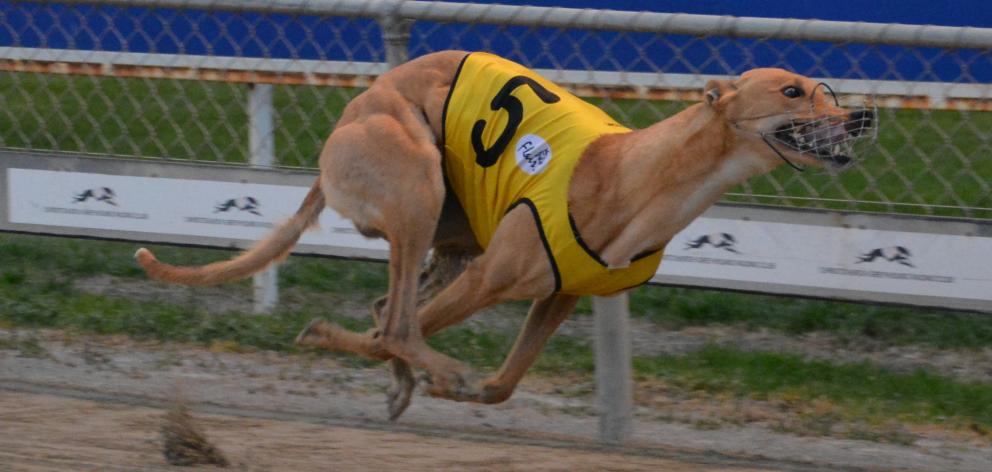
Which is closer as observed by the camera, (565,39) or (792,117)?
(792,117)

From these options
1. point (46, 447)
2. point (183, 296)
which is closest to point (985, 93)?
point (46, 447)

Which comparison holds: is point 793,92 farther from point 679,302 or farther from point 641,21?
point 679,302

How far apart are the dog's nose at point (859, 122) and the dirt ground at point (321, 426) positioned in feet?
4.17

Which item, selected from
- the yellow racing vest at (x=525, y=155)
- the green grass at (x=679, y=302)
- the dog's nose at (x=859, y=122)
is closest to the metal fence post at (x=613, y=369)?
the yellow racing vest at (x=525, y=155)

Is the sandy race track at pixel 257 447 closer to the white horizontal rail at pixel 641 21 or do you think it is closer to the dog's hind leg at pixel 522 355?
the dog's hind leg at pixel 522 355

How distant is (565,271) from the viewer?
13.5 feet

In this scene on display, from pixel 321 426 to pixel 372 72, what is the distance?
57.3 inches

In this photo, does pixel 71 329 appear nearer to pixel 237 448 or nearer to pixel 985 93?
pixel 237 448

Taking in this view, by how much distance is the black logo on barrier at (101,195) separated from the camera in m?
5.76

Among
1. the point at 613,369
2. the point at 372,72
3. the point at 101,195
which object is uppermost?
the point at 372,72

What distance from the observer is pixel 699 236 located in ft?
16.5

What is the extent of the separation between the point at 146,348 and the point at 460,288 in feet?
6.83

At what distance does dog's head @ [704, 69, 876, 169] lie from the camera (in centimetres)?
370

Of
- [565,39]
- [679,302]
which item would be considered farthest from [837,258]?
[565,39]
